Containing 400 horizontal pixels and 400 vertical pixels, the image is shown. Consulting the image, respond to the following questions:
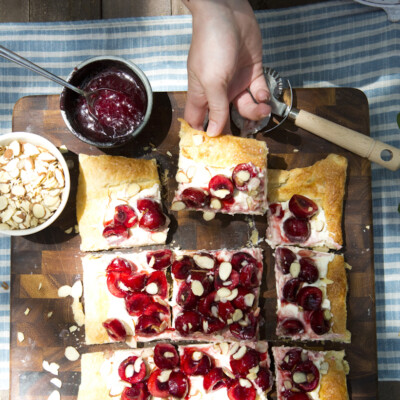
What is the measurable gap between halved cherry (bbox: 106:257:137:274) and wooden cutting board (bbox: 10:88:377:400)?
257 millimetres

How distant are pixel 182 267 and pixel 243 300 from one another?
0.45m

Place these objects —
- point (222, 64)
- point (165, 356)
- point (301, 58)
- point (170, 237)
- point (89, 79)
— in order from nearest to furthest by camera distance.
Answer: point (222, 64) < point (89, 79) < point (165, 356) < point (170, 237) < point (301, 58)

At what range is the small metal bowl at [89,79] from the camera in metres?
2.63

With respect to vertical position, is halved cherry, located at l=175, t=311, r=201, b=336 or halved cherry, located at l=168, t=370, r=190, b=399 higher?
halved cherry, located at l=175, t=311, r=201, b=336

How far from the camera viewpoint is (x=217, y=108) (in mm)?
2533

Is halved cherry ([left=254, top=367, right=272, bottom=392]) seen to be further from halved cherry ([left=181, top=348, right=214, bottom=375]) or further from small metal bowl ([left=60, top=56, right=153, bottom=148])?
small metal bowl ([left=60, top=56, right=153, bottom=148])

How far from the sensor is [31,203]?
8.88ft

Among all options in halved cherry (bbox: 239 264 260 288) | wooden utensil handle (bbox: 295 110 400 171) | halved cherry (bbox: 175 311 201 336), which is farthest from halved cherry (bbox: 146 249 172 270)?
wooden utensil handle (bbox: 295 110 400 171)

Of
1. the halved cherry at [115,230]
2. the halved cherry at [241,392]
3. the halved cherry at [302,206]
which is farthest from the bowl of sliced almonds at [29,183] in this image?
the halved cherry at [241,392]

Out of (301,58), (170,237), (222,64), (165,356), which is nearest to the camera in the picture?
(222,64)

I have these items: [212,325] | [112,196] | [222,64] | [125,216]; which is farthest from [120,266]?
[222,64]

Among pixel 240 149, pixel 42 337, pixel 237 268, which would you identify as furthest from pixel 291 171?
pixel 42 337

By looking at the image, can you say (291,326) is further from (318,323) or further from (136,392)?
(136,392)

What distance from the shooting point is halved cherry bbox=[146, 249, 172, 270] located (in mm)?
2811
